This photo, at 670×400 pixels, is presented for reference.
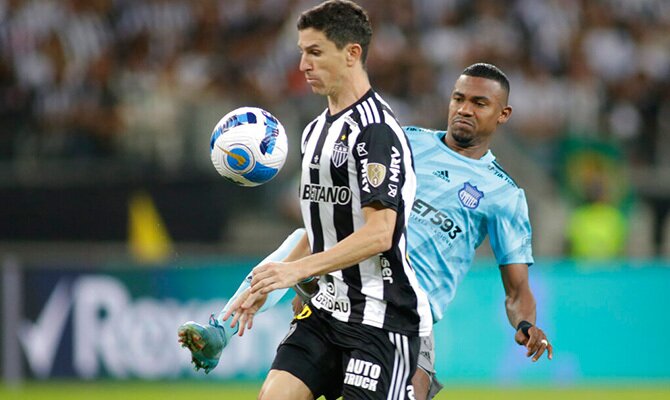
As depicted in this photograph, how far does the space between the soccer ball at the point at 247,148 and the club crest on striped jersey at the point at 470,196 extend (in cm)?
114

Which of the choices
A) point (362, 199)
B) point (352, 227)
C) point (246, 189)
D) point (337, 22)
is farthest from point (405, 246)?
point (246, 189)

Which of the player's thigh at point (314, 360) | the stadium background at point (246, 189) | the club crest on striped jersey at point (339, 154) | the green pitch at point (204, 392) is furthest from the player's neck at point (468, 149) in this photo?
the stadium background at point (246, 189)

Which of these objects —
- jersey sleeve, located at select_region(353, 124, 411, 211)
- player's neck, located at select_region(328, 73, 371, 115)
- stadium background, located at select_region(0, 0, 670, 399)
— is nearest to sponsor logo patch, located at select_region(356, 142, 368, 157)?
jersey sleeve, located at select_region(353, 124, 411, 211)

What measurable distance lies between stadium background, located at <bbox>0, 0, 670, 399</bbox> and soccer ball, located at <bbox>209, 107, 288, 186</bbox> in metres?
6.72

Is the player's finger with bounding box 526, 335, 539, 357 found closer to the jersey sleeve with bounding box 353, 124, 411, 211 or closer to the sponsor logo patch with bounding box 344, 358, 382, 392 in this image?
the sponsor logo patch with bounding box 344, 358, 382, 392

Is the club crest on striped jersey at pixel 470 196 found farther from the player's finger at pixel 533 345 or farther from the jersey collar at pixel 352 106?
the jersey collar at pixel 352 106

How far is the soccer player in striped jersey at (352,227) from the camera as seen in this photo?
577cm

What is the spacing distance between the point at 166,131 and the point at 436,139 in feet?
30.2

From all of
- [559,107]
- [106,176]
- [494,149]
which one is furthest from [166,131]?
[559,107]

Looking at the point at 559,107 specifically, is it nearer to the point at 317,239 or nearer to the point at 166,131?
the point at 166,131

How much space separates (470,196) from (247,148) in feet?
4.60

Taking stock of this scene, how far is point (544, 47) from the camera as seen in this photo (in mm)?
17875

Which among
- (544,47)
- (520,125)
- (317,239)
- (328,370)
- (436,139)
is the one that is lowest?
(328,370)

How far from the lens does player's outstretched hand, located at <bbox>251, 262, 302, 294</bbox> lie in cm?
545
